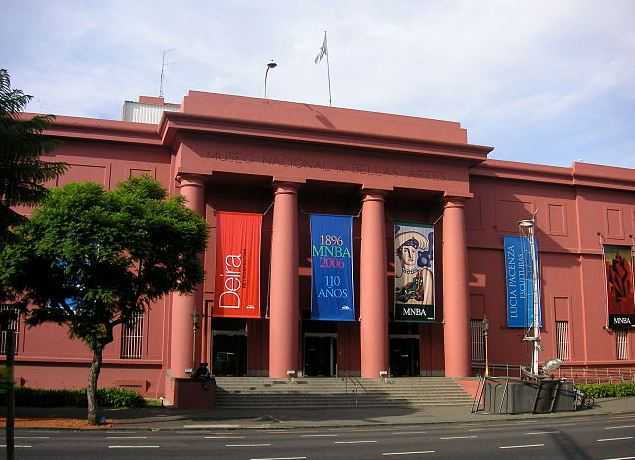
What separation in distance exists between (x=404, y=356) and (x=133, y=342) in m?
14.5

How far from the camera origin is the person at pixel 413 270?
121ft

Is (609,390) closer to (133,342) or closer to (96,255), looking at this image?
(133,342)

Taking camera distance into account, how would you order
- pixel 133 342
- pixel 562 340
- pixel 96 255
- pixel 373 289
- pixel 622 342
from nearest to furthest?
1. pixel 96 255
2. pixel 133 342
3. pixel 373 289
4. pixel 562 340
5. pixel 622 342

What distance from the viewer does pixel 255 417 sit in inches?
1034

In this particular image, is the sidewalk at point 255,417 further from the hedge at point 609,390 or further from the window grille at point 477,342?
the window grille at point 477,342

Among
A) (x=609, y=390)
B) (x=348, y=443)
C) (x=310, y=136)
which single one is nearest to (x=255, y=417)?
(x=348, y=443)

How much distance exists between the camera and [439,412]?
29656 mm

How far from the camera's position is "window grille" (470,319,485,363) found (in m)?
38.9

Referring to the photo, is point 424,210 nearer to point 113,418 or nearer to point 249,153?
point 249,153

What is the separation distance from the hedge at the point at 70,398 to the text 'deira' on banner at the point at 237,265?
5900 mm

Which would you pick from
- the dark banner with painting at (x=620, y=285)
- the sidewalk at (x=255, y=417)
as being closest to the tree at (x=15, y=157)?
the sidewalk at (x=255, y=417)

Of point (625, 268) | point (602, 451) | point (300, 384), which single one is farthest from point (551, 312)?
point (602, 451)

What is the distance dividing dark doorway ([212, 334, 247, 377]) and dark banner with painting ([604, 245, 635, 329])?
22.1 meters

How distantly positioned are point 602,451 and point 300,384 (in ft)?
58.1
